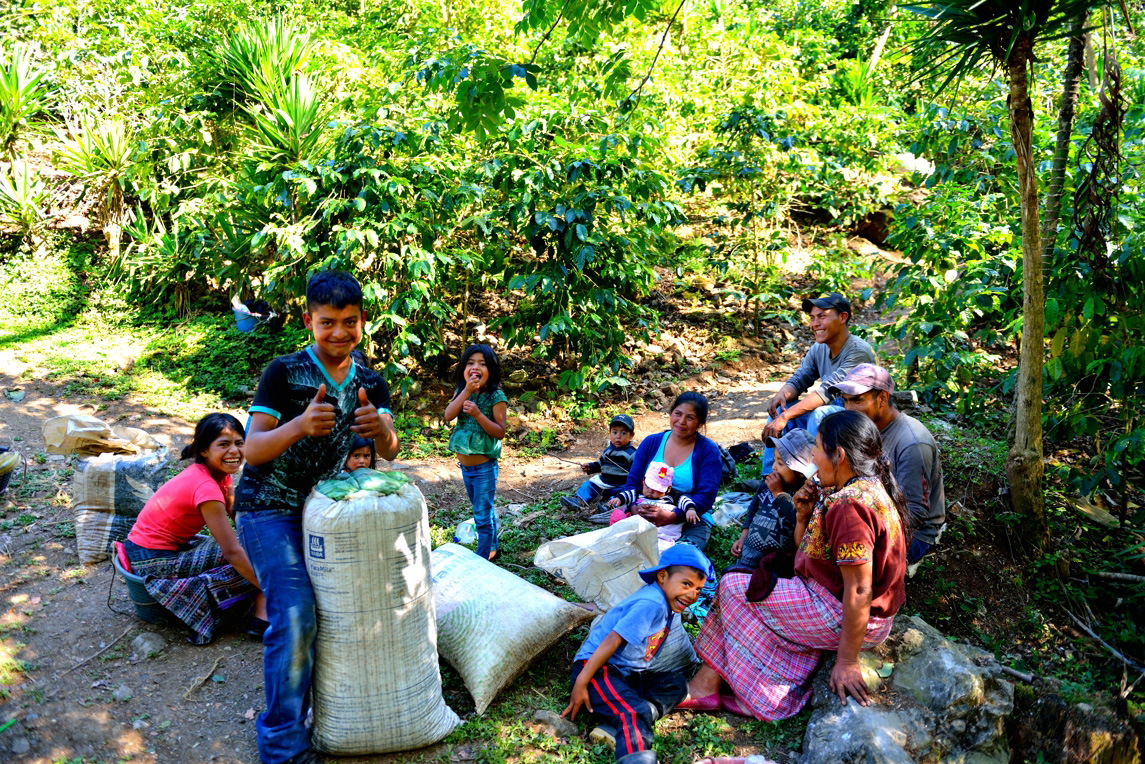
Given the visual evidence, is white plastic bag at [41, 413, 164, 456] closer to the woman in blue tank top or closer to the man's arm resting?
the man's arm resting

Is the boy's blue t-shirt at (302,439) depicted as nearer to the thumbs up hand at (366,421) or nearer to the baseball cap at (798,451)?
the thumbs up hand at (366,421)

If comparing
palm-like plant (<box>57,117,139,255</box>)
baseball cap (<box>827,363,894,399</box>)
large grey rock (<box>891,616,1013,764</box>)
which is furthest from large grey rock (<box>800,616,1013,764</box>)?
palm-like plant (<box>57,117,139,255</box>)

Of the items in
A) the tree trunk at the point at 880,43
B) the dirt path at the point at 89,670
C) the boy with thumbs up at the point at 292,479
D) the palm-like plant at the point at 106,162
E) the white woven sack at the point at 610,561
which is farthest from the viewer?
the tree trunk at the point at 880,43

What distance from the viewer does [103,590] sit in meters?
3.76

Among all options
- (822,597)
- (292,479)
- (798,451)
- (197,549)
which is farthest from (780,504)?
(197,549)

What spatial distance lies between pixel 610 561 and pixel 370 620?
1503 mm

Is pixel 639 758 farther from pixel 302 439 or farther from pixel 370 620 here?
pixel 302 439

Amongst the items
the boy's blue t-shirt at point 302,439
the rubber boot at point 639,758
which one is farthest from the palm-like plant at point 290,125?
the rubber boot at point 639,758

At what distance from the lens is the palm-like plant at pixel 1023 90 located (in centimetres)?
321

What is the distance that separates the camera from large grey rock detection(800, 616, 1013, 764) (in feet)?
9.16

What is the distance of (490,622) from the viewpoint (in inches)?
127

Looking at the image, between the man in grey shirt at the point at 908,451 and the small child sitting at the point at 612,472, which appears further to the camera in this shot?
the small child sitting at the point at 612,472

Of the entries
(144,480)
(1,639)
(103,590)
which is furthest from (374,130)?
(1,639)

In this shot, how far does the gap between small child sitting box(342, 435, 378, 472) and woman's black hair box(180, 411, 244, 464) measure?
1.92ft
